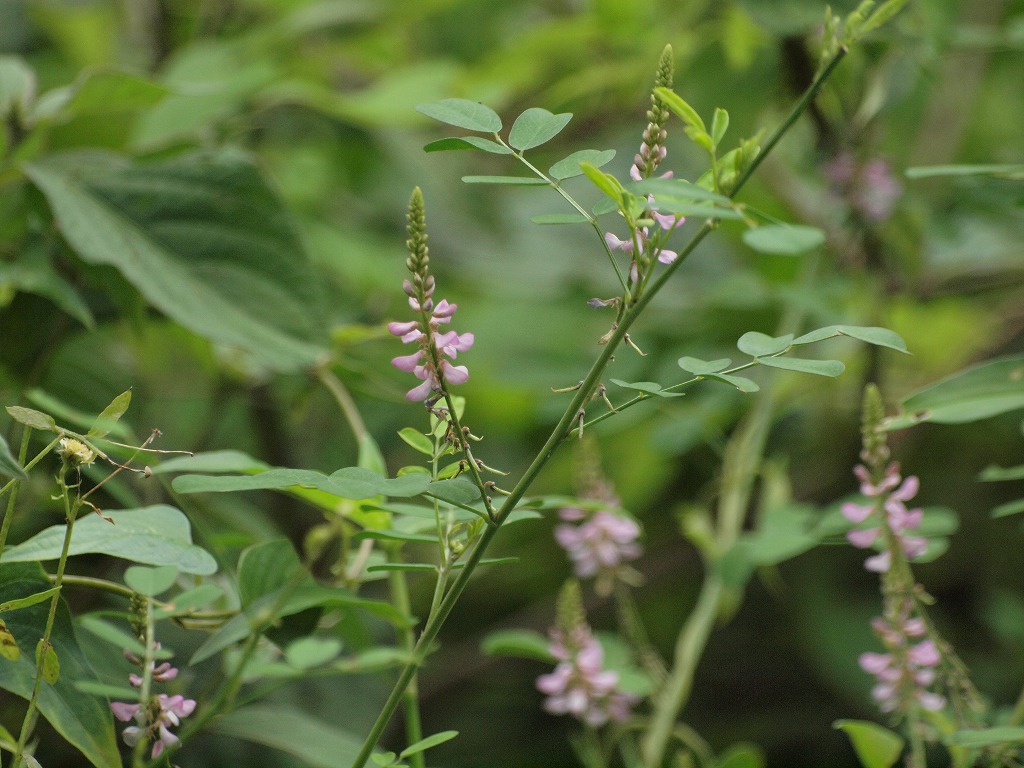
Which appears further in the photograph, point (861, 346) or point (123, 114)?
point (861, 346)

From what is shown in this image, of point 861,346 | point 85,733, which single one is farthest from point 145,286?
point 861,346

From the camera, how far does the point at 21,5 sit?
3.43 ft

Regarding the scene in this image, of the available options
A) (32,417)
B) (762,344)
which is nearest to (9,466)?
(32,417)

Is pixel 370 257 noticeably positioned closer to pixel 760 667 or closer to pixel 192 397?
pixel 192 397

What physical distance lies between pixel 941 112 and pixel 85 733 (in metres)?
1.03

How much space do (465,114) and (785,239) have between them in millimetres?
116

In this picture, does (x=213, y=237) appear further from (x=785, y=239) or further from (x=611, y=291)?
(x=611, y=291)

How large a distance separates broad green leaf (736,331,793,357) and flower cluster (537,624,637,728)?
212 millimetres

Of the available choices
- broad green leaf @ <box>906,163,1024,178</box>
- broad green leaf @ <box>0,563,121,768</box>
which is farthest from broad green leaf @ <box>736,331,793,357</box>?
broad green leaf @ <box>0,563,121,768</box>

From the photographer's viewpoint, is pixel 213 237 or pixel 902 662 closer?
pixel 902 662

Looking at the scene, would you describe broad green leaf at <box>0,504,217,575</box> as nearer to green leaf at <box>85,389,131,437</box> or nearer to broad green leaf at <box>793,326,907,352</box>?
green leaf at <box>85,389,131,437</box>

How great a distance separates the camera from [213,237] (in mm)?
538

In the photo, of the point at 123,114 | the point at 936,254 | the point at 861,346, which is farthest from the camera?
the point at 936,254

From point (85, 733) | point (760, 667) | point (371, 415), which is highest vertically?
point (85, 733)
